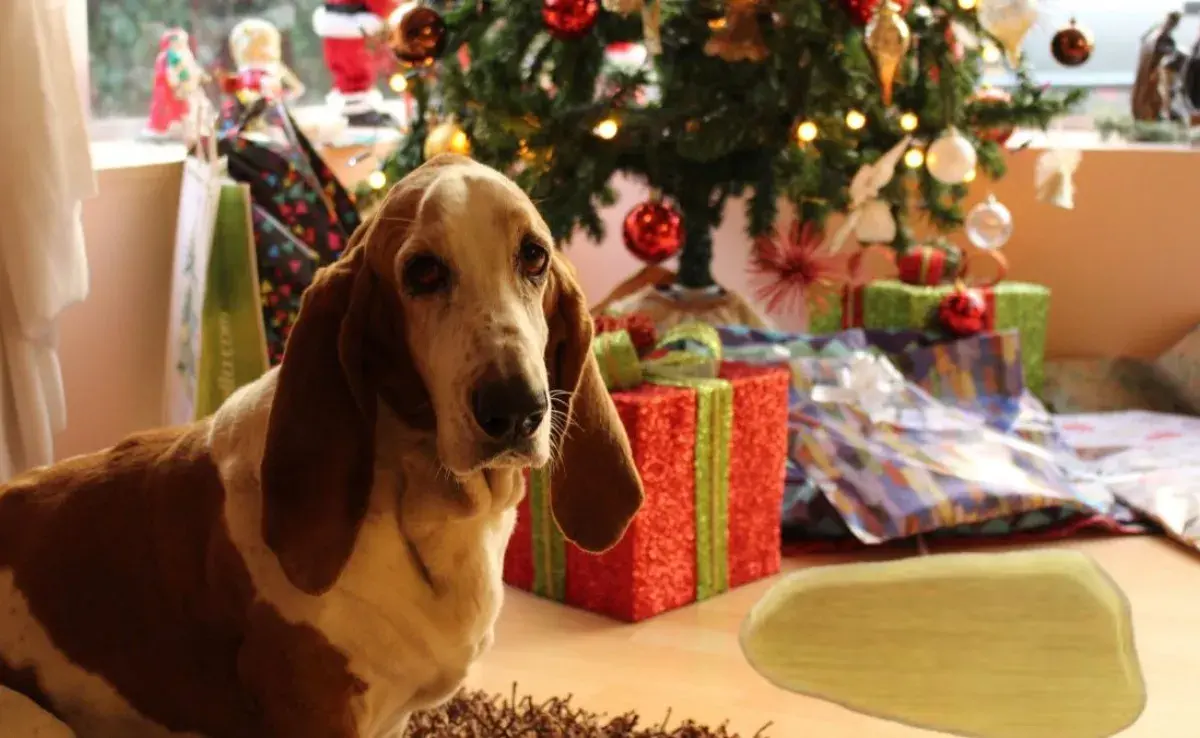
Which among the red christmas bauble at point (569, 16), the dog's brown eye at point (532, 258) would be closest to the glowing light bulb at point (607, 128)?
the red christmas bauble at point (569, 16)

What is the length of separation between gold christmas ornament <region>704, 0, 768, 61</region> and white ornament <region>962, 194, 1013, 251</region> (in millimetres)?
840

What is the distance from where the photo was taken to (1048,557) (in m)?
2.19

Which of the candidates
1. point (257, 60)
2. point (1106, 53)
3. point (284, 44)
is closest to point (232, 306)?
point (257, 60)

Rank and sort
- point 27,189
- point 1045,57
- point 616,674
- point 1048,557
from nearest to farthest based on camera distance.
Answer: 1. point 27,189
2. point 616,674
3. point 1048,557
4. point 1045,57

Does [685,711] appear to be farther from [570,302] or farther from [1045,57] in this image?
[1045,57]

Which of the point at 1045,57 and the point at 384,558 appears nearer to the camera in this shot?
the point at 384,558

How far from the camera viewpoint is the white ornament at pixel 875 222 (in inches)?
98.2

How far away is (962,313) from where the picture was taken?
2.74 m

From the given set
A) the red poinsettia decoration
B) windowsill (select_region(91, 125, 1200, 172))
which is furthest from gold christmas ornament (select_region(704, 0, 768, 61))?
windowsill (select_region(91, 125, 1200, 172))

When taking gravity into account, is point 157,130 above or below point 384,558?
above

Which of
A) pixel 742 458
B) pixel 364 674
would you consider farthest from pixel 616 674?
pixel 364 674

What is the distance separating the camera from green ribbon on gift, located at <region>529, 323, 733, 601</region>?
1.99 meters

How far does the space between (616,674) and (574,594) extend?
0.27 meters

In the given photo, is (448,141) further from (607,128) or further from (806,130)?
(806,130)
